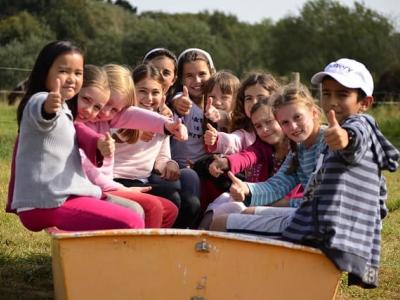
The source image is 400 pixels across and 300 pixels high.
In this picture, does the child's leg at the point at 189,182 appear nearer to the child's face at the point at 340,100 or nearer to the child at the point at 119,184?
the child at the point at 119,184

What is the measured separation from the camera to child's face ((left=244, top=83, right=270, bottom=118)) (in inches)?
168

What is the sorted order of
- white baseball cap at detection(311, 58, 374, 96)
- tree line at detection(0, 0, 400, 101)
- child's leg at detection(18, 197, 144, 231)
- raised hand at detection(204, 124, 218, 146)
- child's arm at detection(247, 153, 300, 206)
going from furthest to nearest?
1. tree line at detection(0, 0, 400, 101)
2. raised hand at detection(204, 124, 218, 146)
3. child's arm at detection(247, 153, 300, 206)
4. white baseball cap at detection(311, 58, 374, 96)
5. child's leg at detection(18, 197, 144, 231)

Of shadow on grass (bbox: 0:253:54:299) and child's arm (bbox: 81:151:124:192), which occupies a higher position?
child's arm (bbox: 81:151:124:192)

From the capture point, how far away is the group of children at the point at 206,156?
3.12 metres

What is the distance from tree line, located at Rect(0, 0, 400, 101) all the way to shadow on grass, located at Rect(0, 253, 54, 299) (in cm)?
2708

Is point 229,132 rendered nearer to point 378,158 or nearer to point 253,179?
point 253,179

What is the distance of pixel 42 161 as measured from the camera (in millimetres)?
3156

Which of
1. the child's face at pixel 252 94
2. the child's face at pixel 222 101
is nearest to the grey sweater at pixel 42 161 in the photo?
the child's face at pixel 252 94

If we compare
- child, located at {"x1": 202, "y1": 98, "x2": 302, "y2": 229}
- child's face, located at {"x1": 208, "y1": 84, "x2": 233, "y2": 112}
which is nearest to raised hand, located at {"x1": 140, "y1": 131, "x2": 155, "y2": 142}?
child, located at {"x1": 202, "y1": 98, "x2": 302, "y2": 229}

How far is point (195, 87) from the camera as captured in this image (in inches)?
186

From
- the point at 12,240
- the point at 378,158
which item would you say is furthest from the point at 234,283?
the point at 12,240

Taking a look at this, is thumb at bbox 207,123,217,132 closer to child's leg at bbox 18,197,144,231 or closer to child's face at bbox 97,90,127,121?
child's face at bbox 97,90,127,121

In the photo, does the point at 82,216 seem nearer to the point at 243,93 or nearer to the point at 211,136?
the point at 211,136

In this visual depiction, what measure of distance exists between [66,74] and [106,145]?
36 centimetres
